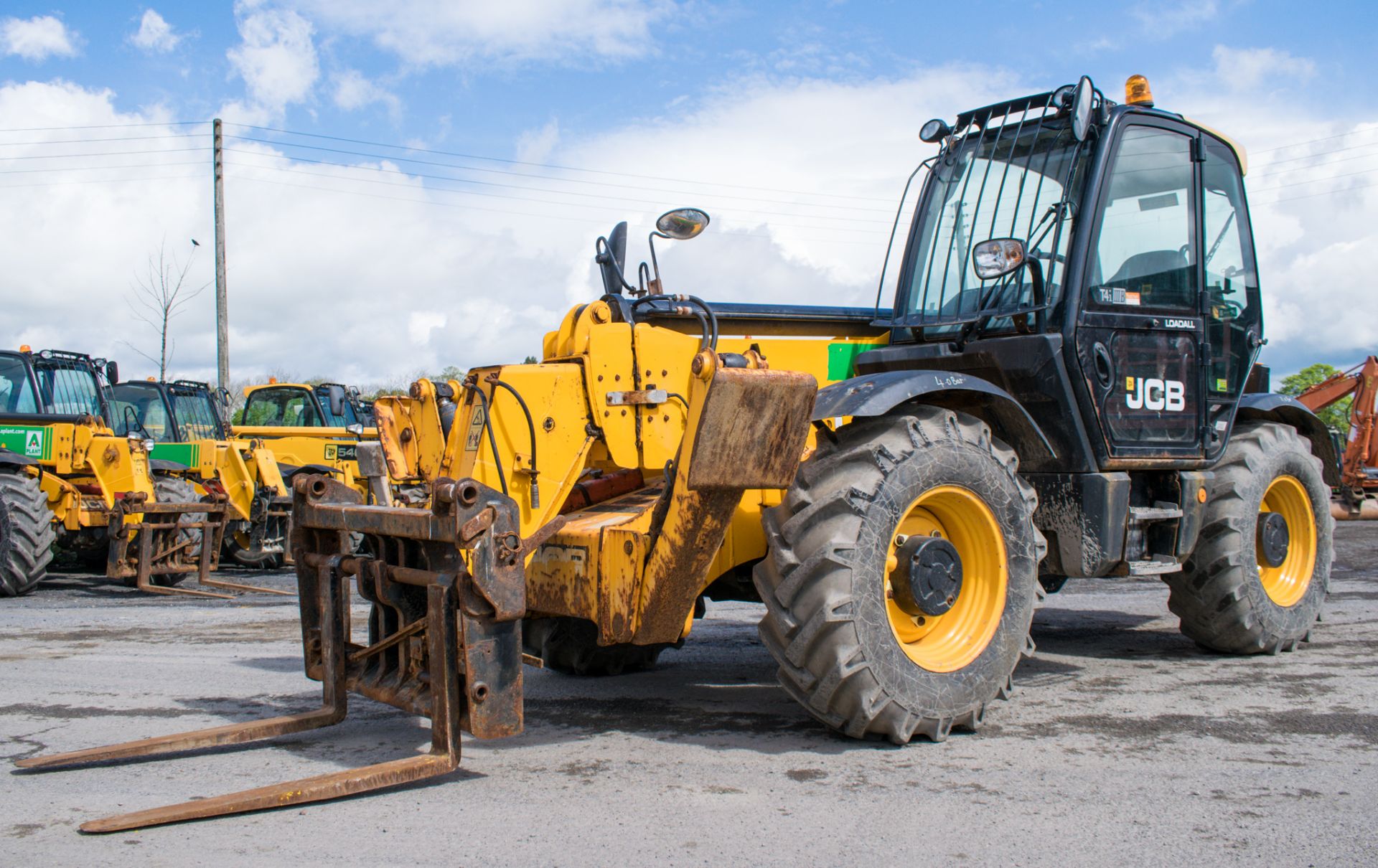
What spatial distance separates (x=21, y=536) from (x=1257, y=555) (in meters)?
11.0

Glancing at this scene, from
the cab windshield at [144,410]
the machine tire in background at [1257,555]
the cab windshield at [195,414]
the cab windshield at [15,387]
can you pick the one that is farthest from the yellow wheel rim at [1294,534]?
the cab windshield at [195,414]

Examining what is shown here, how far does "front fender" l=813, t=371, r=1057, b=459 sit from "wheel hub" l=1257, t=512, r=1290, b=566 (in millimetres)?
1866

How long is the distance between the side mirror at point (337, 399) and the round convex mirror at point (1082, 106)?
10.7 m

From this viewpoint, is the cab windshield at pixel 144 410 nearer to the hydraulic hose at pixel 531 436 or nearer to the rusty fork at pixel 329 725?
the rusty fork at pixel 329 725

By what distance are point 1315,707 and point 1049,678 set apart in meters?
1.26

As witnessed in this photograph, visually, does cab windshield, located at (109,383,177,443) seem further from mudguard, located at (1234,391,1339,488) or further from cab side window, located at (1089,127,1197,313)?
mudguard, located at (1234,391,1339,488)

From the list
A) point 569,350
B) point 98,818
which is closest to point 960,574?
point 569,350

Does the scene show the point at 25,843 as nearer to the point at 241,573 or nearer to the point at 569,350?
the point at 569,350

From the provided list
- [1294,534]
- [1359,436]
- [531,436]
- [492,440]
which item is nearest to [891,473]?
[531,436]

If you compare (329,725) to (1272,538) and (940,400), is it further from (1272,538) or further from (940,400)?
(1272,538)

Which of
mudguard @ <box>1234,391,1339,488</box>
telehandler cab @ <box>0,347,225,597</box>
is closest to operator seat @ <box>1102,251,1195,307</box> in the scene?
mudguard @ <box>1234,391,1339,488</box>

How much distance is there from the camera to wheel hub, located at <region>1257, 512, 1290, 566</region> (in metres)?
6.70

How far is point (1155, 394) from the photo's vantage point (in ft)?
20.1

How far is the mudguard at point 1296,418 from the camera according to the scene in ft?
22.9
